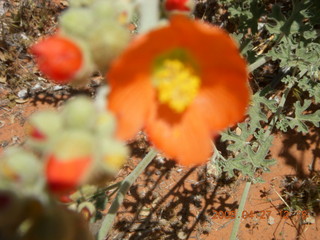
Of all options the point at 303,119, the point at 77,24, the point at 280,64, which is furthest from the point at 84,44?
the point at 303,119

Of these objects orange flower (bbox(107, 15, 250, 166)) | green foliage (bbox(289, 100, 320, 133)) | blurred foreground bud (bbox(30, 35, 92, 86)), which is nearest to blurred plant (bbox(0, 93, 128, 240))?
blurred foreground bud (bbox(30, 35, 92, 86))

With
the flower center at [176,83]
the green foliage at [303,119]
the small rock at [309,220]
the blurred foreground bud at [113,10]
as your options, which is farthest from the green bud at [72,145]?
the small rock at [309,220]

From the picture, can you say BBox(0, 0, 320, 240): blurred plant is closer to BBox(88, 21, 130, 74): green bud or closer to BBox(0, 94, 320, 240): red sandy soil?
BBox(88, 21, 130, 74): green bud

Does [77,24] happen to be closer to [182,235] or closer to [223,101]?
[223,101]

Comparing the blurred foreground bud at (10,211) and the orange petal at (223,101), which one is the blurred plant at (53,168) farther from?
the orange petal at (223,101)

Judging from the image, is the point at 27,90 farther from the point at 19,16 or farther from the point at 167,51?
the point at 167,51

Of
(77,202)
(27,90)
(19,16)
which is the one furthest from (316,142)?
(19,16)
